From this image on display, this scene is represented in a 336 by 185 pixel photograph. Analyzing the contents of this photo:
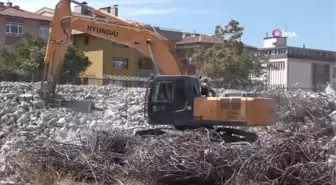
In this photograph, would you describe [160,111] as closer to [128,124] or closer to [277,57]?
[128,124]

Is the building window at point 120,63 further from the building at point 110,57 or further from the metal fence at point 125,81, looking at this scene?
the metal fence at point 125,81

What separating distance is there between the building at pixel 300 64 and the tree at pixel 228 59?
22.0 meters

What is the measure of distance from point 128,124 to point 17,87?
27.2 ft

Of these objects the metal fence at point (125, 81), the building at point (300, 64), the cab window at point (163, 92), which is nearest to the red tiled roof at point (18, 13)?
the metal fence at point (125, 81)

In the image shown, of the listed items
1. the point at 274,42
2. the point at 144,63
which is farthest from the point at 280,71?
the point at 144,63

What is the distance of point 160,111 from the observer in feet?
45.5

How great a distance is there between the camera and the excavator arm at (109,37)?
17.0m

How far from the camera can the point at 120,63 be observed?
199 ft

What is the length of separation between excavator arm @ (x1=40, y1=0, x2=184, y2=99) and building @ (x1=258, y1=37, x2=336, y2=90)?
1990 inches

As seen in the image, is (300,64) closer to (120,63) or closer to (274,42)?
(274,42)

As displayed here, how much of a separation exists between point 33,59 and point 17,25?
53.5 ft

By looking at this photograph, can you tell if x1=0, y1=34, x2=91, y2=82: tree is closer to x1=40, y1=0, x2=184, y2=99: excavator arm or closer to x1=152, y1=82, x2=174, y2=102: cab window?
x1=40, y1=0, x2=184, y2=99: excavator arm

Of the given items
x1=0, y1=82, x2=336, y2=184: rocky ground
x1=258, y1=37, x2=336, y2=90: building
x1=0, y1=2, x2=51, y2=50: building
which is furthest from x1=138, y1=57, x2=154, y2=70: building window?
x1=0, y1=82, x2=336, y2=184: rocky ground

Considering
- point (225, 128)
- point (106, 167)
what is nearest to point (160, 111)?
point (225, 128)
